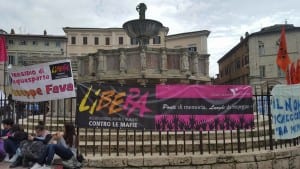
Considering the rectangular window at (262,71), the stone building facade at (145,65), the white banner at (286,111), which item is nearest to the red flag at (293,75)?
the white banner at (286,111)

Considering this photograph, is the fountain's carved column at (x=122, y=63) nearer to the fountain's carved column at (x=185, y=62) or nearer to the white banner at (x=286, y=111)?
the fountain's carved column at (x=185, y=62)

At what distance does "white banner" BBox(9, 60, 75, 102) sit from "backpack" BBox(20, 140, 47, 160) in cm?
135

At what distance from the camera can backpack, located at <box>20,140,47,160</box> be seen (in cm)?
858

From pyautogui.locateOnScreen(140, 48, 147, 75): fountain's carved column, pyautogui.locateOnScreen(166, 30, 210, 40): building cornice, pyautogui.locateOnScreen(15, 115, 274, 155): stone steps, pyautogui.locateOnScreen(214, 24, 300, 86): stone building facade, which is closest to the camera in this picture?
pyautogui.locateOnScreen(15, 115, 274, 155): stone steps

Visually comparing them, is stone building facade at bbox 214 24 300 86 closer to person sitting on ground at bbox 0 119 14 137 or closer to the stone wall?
the stone wall

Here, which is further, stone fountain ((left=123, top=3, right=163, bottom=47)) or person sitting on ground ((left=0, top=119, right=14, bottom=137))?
stone fountain ((left=123, top=3, right=163, bottom=47))

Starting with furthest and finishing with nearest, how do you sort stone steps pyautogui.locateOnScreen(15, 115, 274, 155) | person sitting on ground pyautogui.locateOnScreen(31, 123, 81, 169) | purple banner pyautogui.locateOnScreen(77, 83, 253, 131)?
stone steps pyautogui.locateOnScreen(15, 115, 274, 155)
purple banner pyautogui.locateOnScreen(77, 83, 253, 131)
person sitting on ground pyautogui.locateOnScreen(31, 123, 81, 169)

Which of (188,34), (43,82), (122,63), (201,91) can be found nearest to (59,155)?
(43,82)

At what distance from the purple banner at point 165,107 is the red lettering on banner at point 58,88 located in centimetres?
28

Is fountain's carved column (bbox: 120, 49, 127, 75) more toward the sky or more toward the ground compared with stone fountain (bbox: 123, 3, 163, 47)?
more toward the ground

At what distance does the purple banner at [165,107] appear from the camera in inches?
368

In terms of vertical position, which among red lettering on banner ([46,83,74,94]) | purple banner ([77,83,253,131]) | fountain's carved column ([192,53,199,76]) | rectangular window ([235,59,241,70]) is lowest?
purple banner ([77,83,253,131])

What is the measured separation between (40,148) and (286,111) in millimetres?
6917

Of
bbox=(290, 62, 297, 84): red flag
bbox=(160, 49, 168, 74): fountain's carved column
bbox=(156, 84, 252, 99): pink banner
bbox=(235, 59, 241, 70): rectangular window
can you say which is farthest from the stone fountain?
bbox=(235, 59, 241, 70): rectangular window
